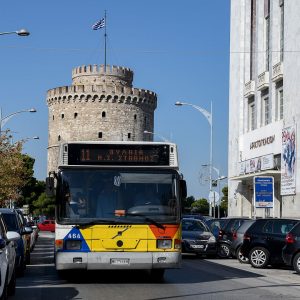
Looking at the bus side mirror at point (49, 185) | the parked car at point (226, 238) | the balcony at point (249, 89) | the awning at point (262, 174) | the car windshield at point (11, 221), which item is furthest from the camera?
the balcony at point (249, 89)

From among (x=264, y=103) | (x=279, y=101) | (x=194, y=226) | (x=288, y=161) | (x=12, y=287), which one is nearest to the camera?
(x=12, y=287)

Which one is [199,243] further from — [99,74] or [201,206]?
[201,206]

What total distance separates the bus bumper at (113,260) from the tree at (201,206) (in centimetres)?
8470

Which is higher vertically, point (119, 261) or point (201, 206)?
point (201, 206)

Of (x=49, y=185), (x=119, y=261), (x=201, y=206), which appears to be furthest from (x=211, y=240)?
(x=201, y=206)

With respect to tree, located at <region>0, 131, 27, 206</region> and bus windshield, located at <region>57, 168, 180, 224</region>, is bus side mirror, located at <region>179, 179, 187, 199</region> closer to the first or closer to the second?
bus windshield, located at <region>57, 168, 180, 224</region>

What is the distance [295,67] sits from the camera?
A: 43.6 metres

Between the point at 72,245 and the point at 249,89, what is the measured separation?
3790cm

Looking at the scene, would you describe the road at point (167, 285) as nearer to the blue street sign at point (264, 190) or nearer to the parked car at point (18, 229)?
the parked car at point (18, 229)

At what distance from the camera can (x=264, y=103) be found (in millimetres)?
50375

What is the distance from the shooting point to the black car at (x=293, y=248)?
20.1 m

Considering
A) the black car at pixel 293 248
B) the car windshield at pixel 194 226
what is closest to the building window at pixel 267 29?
the car windshield at pixel 194 226

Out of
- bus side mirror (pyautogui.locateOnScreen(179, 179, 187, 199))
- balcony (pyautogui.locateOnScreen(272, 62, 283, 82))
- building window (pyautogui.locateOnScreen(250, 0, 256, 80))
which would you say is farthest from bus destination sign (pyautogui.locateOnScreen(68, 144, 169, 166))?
building window (pyautogui.locateOnScreen(250, 0, 256, 80))

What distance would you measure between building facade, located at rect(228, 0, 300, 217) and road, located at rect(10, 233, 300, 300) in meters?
19.3
